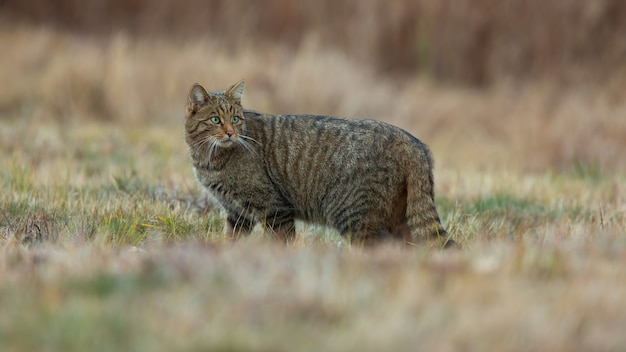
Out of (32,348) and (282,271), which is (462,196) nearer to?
(282,271)

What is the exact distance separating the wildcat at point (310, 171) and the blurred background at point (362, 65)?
517 centimetres

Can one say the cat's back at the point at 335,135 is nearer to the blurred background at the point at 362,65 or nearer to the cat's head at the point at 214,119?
the cat's head at the point at 214,119

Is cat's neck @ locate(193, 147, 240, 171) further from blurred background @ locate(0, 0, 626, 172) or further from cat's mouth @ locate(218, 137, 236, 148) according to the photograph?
blurred background @ locate(0, 0, 626, 172)

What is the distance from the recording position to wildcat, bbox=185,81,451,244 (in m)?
5.01

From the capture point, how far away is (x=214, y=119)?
539 cm

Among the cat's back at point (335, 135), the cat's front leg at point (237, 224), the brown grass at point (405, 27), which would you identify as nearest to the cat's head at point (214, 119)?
the cat's back at point (335, 135)

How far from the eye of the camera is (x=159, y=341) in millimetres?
2691

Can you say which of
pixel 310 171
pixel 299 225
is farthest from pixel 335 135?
pixel 299 225

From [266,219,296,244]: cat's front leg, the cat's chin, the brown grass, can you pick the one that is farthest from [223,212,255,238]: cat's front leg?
the brown grass

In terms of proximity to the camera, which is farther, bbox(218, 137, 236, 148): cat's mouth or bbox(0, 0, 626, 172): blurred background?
bbox(0, 0, 626, 172): blurred background

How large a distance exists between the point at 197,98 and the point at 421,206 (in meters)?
1.55

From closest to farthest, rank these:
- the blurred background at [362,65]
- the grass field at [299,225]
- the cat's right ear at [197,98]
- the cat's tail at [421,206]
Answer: the grass field at [299,225] < the cat's tail at [421,206] < the cat's right ear at [197,98] < the blurred background at [362,65]

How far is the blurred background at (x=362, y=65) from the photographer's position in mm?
11599

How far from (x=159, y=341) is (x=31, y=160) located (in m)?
5.99
